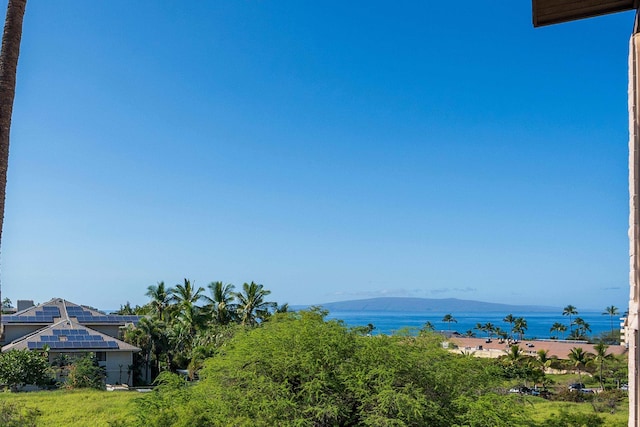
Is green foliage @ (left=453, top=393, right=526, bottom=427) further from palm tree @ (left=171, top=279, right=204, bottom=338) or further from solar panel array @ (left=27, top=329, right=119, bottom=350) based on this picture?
palm tree @ (left=171, top=279, right=204, bottom=338)

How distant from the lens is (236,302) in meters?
32.1

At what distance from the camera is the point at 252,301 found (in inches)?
1251

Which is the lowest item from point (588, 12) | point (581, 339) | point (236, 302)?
point (581, 339)

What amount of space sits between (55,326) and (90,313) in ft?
16.1

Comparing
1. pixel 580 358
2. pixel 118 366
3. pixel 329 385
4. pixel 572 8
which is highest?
pixel 572 8

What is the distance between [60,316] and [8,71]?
2673 centimetres

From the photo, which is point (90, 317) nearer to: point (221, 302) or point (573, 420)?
point (221, 302)

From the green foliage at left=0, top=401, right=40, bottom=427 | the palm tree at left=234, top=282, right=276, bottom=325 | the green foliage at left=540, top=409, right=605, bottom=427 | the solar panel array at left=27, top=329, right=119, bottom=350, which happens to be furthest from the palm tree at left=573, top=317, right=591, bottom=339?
the green foliage at left=0, top=401, right=40, bottom=427

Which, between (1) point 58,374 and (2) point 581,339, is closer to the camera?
(1) point 58,374

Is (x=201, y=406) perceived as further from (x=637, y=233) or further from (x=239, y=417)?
(x=637, y=233)

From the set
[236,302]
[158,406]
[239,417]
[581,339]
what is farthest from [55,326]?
[581,339]

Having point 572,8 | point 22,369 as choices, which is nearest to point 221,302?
point 22,369

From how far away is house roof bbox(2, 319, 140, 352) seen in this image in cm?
2456

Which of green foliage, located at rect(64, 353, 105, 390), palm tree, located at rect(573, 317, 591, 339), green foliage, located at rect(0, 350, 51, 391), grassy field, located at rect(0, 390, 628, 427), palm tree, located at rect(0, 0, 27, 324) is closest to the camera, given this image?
palm tree, located at rect(0, 0, 27, 324)
